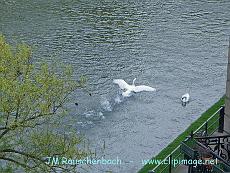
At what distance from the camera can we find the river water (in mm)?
23172

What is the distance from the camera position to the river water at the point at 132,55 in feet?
76.0

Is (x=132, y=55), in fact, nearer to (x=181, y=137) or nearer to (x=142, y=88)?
(x=142, y=88)

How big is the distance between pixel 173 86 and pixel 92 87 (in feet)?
14.1

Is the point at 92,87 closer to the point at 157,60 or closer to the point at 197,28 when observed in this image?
the point at 157,60

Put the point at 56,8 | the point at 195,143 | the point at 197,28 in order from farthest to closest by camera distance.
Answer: the point at 56,8 < the point at 197,28 < the point at 195,143

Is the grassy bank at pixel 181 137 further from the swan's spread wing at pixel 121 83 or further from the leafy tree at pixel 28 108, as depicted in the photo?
the leafy tree at pixel 28 108

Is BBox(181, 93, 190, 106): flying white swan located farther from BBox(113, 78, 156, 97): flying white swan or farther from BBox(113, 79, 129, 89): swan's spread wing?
BBox(113, 79, 129, 89): swan's spread wing

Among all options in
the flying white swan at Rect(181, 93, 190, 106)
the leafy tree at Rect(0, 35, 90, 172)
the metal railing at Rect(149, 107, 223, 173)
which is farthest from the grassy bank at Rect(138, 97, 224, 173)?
the leafy tree at Rect(0, 35, 90, 172)

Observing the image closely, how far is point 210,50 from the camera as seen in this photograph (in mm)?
35281

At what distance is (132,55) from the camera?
34250 mm

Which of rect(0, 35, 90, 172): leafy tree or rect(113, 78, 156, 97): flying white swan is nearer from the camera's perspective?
rect(0, 35, 90, 172): leafy tree

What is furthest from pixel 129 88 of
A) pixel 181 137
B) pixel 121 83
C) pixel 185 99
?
pixel 181 137

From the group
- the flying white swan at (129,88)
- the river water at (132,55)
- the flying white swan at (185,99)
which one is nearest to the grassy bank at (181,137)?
the river water at (132,55)

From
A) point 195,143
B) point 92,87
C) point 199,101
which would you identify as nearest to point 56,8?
point 92,87
